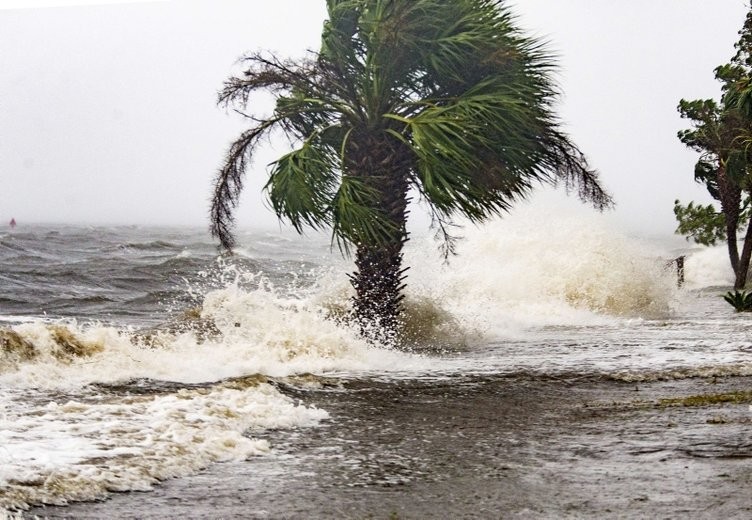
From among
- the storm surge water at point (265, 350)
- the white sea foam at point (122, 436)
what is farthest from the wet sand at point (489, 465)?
the storm surge water at point (265, 350)

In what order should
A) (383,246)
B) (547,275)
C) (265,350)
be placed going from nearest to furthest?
1. (265,350)
2. (383,246)
3. (547,275)

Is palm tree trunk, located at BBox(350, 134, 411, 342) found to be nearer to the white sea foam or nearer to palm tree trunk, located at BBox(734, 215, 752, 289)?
the white sea foam

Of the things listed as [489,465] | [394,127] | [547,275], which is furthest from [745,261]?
[489,465]

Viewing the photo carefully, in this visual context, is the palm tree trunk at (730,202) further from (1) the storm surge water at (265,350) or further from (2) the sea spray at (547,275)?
(2) the sea spray at (547,275)

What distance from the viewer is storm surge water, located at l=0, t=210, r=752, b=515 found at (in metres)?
5.27

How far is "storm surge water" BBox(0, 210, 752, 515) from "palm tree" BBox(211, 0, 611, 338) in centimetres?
128

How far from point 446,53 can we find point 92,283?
14991mm

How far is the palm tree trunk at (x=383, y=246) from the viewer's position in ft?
39.4

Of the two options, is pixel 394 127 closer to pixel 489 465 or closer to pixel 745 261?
pixel 489 465

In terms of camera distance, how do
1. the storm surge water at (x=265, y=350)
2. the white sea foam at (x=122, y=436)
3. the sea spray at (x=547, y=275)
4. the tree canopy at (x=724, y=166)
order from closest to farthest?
1. the white sea foam at (x=122, y=436)
2. the storm surge water at (x=265, y=350)
3. the sea spray at (x=547, y=275)
4. the tree canopy at (x=724, y=166)

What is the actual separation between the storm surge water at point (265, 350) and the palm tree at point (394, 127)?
1280 millimetres

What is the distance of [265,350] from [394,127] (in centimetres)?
404

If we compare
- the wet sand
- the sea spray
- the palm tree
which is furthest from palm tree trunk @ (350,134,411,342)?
the wet sand

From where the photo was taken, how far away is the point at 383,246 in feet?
39.0
